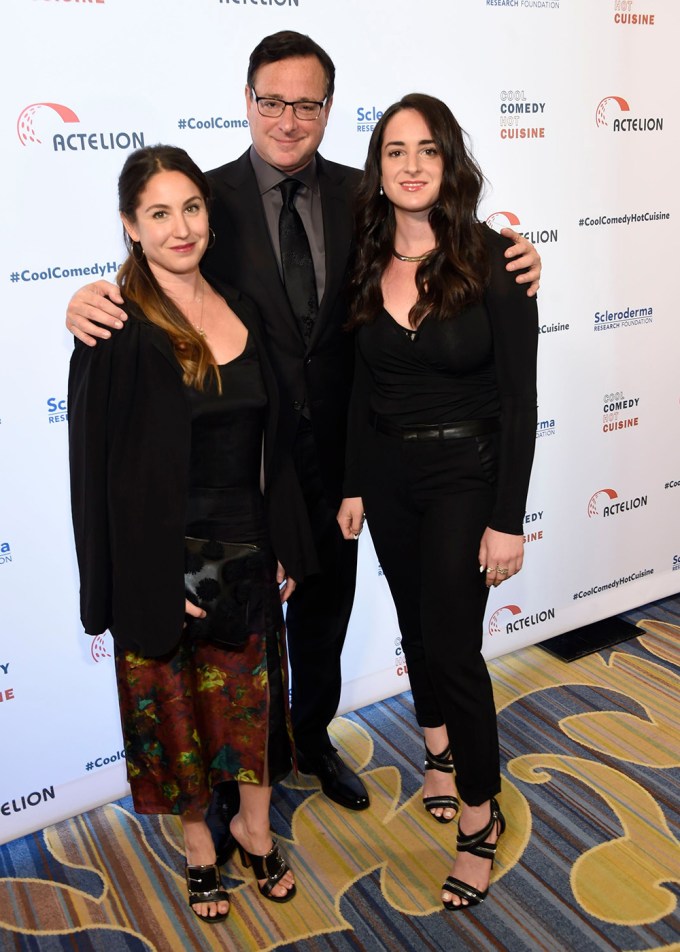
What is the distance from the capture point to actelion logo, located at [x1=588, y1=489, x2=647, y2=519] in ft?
12.2

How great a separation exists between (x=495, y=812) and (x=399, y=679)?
0.96 metres

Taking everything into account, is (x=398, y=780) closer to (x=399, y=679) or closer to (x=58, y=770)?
(x=399, y=679)

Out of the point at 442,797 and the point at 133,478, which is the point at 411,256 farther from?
the point at 442,797

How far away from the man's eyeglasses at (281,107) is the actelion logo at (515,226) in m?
1.13

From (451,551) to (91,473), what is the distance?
838mm

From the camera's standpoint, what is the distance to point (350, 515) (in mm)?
2453

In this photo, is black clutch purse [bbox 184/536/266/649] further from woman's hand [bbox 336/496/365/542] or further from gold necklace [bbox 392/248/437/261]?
gold necklace [bbox 392/248/437/261]

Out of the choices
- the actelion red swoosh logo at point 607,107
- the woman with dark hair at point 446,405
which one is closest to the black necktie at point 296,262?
the woman with dark hair at point 446,405

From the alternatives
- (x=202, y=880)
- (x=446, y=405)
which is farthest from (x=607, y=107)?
(x=202, y=880)

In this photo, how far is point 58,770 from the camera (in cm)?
277

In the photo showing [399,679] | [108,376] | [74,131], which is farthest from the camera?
[399,679]

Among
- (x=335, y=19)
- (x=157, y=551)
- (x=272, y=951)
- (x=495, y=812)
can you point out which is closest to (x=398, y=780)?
(x=495, y=812)

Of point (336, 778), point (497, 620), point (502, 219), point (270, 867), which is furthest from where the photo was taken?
point (497, 620)

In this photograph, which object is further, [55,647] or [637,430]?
[637,430]
